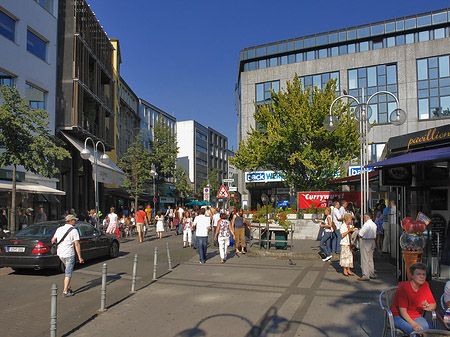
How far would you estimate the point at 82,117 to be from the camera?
26312mm

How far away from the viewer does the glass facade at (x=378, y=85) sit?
123ft

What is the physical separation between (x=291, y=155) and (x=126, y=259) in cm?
1255

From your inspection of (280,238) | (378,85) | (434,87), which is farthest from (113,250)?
(434,87)

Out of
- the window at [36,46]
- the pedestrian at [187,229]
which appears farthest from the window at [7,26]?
the pedestrian at [187,229]

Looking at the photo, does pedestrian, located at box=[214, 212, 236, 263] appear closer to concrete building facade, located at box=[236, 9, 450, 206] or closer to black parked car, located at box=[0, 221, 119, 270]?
black parked car, located at box=[0, 221, 119, 270]

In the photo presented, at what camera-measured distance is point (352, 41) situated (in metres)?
40.5

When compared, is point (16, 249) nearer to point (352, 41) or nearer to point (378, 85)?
point (378, 85)

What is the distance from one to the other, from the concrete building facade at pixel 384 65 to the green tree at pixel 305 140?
13.8 m

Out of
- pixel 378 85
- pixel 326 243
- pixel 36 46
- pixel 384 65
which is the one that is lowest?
pixel 326 243

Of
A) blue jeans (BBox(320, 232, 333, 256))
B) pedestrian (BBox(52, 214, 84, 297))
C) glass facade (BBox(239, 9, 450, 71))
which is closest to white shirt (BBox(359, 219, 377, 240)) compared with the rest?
blue jeans (BBox(320, 232, 333, 256))

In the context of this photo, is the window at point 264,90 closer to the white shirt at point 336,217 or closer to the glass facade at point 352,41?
the glass facade at point 352,41

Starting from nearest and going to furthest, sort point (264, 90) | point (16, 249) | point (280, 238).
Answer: point (16, 249)
point (280, 238)
point (264, 90)

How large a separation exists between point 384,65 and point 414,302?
126 feet

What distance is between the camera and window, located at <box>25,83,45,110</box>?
2269 centimetres
